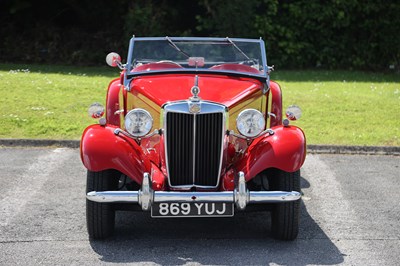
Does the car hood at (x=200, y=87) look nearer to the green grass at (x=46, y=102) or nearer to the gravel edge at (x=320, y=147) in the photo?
the gravel edge at (x=320, y=147)

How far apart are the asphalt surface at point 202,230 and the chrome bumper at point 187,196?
0.42m

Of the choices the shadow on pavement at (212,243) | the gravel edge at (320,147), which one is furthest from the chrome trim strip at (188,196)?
the gravel edge at (320,147)

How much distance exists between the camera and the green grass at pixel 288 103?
420 inches

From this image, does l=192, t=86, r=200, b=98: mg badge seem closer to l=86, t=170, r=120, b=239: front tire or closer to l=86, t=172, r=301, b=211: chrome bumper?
l=86, t=172, r=301, b=211: chrome bumper

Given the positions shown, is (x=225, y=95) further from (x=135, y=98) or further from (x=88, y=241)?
(x=88, y=241)

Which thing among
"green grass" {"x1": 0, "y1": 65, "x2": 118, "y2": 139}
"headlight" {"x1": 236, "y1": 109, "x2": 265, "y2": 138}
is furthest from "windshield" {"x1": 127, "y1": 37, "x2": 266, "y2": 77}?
"green grass" {"x1": 0, "y1": 65, "x2": 118, "y2": 139}

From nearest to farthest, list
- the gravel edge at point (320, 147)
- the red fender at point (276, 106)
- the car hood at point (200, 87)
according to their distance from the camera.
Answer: the car hood at point (200, 87), the red fender at point (276, 106), the gravel edge at point (320, 147)

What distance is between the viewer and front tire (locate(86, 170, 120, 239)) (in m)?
6.15

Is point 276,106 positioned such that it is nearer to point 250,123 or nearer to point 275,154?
point 250,123

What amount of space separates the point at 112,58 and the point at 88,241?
2.10 metres

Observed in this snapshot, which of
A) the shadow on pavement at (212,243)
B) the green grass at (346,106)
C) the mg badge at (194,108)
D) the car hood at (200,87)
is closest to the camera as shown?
the shadow on pavement at (212,243)

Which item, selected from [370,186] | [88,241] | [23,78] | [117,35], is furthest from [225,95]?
[117,35]

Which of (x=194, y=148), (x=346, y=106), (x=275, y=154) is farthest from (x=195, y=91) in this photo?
(x=346, y=106)

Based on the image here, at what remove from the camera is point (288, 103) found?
40.9 ft
